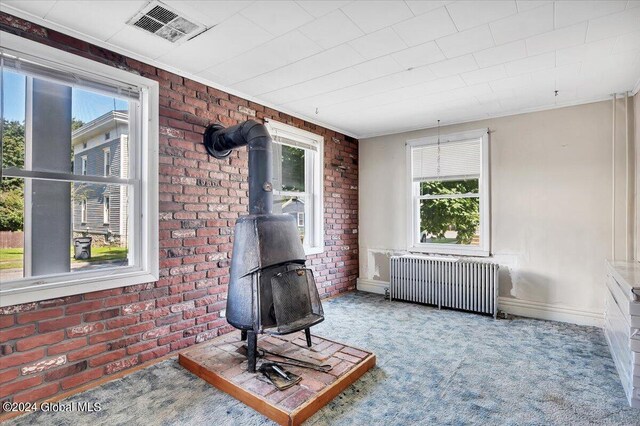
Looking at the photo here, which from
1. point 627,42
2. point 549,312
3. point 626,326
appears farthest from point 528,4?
point 549,312

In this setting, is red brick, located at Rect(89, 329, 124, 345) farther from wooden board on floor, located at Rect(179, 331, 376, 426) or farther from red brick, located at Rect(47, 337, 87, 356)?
wooden board on floor, located at Rect(179, 331, 376, 426)

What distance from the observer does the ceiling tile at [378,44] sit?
2.39 metres

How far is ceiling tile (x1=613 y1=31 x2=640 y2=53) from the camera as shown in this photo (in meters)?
2.39

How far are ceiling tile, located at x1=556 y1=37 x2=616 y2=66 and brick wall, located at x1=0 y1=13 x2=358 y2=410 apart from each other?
2.92 m

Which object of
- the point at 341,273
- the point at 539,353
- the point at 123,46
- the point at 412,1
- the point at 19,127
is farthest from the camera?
the point at 341,273

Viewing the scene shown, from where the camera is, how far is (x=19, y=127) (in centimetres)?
224

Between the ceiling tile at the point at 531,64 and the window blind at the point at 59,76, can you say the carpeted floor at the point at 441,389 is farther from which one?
the ceiling tile at the point at 531,64

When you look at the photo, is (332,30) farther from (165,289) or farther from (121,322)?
(121,322)

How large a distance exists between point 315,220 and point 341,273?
1027 millimetres

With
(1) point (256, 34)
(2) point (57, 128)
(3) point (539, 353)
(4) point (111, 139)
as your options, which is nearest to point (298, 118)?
(1) point (256, 34)

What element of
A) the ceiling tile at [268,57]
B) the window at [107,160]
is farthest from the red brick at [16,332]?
the ceiling tile at [268,57]

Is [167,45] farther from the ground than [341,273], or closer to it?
farther from the ground

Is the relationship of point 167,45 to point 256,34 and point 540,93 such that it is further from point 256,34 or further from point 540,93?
point 540,93

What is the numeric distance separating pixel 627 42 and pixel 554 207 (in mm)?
1984
